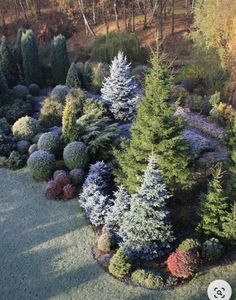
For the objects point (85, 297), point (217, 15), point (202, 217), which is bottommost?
point (85, 297)

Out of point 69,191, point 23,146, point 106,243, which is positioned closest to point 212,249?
point 106,243

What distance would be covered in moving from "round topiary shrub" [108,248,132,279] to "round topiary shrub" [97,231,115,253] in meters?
0.80

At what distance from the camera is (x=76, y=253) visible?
1317 centimetres

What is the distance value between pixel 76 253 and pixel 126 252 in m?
1.75

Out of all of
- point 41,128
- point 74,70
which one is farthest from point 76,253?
point 74,70

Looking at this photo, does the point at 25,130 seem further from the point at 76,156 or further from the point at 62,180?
the point at 62,180

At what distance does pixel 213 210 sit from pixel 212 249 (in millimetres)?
1158

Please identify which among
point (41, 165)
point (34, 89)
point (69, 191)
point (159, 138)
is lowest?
point (69, 191)

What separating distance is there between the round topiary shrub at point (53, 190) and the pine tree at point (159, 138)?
126 inches

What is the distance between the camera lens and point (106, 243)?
1298cm

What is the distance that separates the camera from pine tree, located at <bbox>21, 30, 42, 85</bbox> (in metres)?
A: 24.9

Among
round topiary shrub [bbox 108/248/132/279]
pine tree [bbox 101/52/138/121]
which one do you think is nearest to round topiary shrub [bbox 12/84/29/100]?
pine tree [bbox 101/52/138/121]

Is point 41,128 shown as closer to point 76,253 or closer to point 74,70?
point 74,70

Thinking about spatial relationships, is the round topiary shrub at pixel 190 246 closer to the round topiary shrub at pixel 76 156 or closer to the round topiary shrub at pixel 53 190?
the round topiary shrub at pixel 53 190
